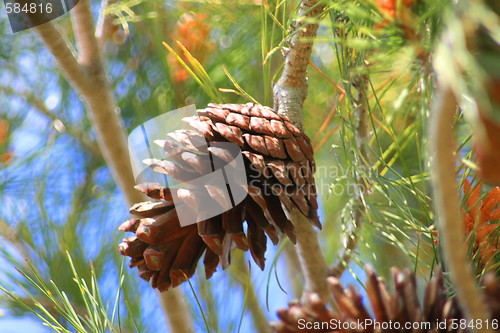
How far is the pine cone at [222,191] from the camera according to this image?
46 centimetres

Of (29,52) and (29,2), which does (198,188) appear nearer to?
(29,2)

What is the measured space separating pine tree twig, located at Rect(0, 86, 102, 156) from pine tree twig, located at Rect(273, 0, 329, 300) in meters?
0.55

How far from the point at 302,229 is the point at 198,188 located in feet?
0.53

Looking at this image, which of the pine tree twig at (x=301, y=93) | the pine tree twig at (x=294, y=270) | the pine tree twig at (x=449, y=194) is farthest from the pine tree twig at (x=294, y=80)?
the pine tree twig at (x=294, y=270)

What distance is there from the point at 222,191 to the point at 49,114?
663 millimetres

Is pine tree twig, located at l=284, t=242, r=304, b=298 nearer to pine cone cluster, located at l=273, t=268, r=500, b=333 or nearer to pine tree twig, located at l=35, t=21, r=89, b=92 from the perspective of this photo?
pine tree twig, located at l=35, t=21, r=89, b=92

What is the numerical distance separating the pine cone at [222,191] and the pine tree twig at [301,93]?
43mm

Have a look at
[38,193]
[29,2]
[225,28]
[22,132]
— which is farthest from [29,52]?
[29,2]

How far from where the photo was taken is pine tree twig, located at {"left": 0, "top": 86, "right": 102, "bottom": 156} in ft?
3.27

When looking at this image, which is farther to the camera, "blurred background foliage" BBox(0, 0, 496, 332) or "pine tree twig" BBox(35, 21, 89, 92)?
"blurred background foliage" BBox(0, 0, 496, 332)

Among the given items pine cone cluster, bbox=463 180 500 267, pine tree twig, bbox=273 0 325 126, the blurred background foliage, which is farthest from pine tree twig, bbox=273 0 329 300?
the blurred background foliage

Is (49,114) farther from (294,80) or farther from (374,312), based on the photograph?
(374,312)

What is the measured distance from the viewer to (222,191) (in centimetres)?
45

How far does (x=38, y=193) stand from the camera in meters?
0.99
